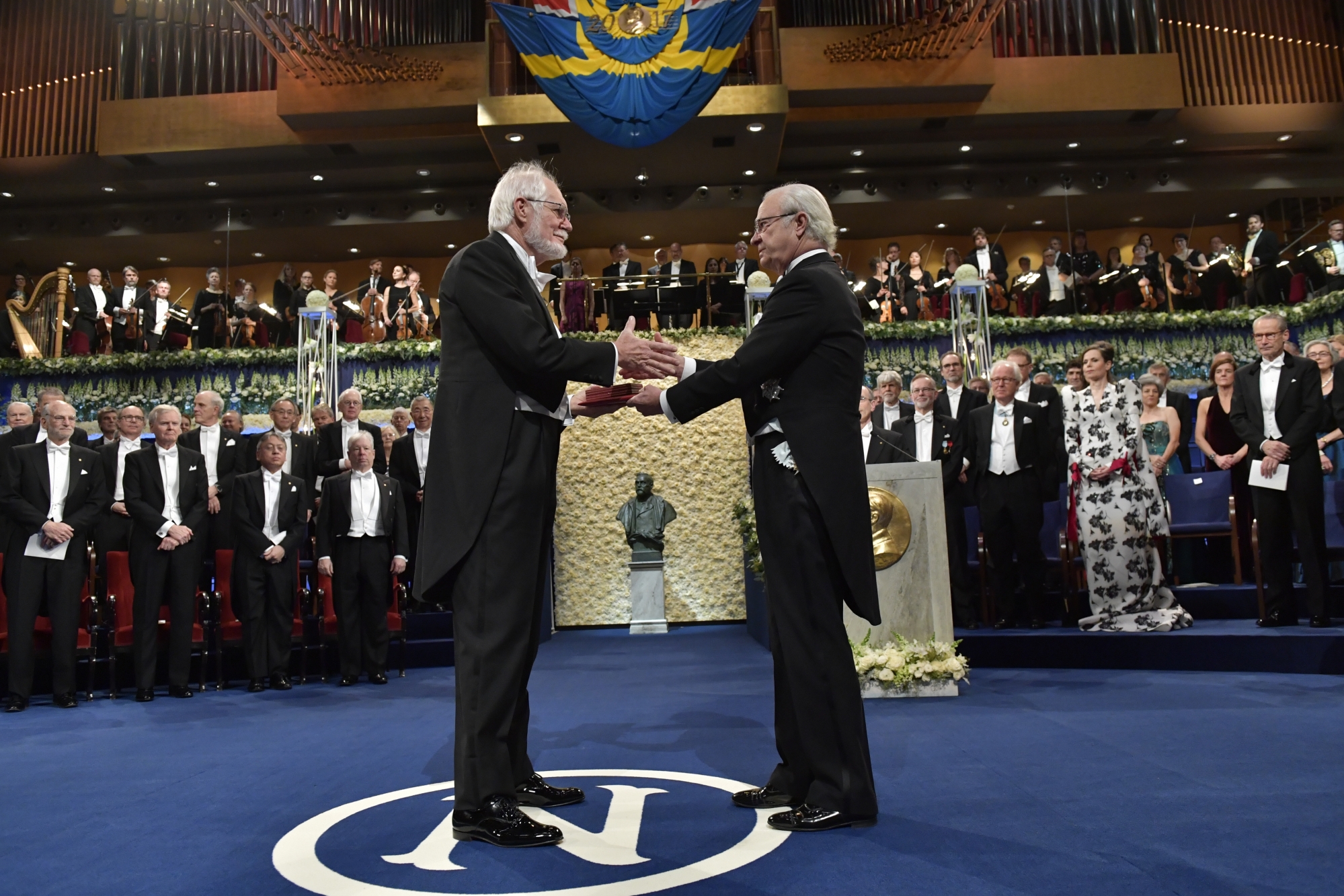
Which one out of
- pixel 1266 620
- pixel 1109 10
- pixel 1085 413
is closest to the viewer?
pixel 1266 620

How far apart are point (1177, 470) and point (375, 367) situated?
28.8 feet

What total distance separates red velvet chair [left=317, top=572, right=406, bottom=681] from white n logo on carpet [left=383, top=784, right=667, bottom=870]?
4.17 metres

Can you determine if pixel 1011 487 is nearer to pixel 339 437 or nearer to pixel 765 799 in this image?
pixel 765 799

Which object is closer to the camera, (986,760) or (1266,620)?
(986,760)

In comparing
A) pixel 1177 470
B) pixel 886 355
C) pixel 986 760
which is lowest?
pixel 986 760

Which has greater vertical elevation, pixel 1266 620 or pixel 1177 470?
pixel 1177 470

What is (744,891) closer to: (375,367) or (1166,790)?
(1166,790)

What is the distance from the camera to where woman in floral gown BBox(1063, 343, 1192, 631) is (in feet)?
18.1

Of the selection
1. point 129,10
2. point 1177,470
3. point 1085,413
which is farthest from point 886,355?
point 129,10

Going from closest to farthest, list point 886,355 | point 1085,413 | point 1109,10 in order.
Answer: point 1085,413, point 886,355, point 1109,10

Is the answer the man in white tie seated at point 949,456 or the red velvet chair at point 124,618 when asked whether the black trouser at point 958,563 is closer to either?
the man in white tie seated at point 949,456

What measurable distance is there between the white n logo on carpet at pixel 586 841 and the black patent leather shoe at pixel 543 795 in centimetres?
2

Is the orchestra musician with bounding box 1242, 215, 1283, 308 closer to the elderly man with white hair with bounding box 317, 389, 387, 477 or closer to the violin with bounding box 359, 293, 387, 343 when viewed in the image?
the elderly man with white hair with bounding box 317, 389, 387, 477

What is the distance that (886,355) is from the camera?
38.6ft
